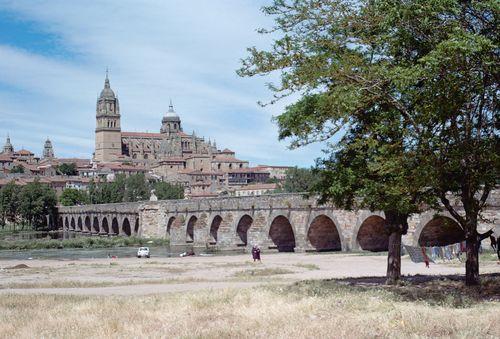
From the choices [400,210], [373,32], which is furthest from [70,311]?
[373,32]

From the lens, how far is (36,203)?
12162 cm

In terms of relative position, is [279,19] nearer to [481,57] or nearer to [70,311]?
[481,57]

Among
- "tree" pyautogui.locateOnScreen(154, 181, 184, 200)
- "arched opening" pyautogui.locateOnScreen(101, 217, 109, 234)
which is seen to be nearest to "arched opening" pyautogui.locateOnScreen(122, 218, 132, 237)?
"arched opening" pyautogui.locateOnScreen(101, 217, 109, 234)

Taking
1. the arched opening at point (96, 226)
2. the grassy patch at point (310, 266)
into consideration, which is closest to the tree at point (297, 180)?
the arched opening at point (96, 226)

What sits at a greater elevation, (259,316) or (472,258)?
(472,258)

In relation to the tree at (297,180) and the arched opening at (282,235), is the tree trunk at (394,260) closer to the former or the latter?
the arched opening at (282,235)

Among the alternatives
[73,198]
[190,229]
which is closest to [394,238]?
[190,229]

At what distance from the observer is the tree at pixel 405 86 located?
1430cm

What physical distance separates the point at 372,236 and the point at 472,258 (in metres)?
26.9

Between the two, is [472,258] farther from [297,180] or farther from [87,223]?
[87,223]

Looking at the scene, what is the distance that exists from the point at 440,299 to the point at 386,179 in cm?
342

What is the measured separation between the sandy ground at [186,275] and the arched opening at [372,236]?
4346 mm

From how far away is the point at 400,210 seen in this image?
1659cm

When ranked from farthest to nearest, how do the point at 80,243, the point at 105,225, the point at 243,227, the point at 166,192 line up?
the point at 166,192
the point at 105,225
the point at 80,243
the point at 243,227
